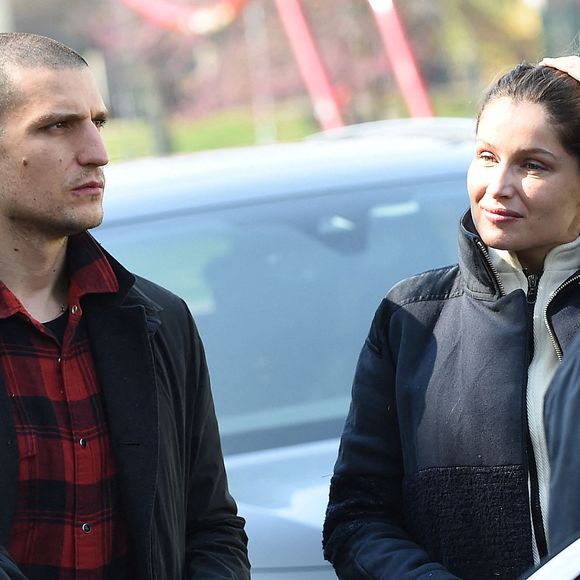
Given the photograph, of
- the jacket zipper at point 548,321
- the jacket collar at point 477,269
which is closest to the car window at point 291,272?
the jacket collar at point 477,269

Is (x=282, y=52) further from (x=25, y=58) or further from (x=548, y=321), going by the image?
(x=548, y=321)

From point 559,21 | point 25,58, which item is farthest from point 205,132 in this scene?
point 25,58

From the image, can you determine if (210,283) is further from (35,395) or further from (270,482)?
(35,395)

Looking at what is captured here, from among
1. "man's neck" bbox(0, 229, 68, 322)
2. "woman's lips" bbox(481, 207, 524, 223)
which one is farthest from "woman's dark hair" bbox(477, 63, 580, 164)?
"man's neck" bbox(0, 229, 68, 322)

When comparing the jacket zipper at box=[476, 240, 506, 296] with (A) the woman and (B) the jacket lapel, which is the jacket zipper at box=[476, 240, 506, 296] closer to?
(A) the woman

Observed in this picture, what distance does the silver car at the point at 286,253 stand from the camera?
11.6ft

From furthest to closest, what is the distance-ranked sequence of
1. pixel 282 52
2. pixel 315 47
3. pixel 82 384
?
1. pixel 282 52
2. pixel 315 47
3. pixel 82 384

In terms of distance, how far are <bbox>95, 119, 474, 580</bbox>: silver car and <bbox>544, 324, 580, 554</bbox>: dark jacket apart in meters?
1.17

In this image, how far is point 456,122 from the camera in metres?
5.02

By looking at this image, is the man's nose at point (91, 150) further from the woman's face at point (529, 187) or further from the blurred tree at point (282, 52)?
the blurred tree at point (282, 52)

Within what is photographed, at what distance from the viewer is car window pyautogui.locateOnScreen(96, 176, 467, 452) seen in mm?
3582

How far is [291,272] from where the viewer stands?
382 cm

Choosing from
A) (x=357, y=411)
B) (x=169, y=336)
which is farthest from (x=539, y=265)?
(x=169, y=336)

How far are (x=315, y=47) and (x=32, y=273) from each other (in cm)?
1244
